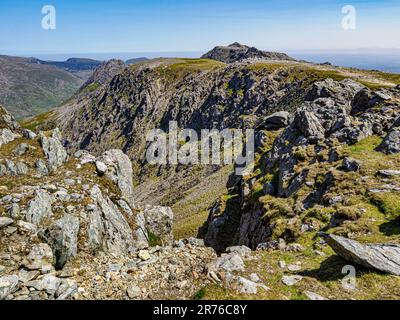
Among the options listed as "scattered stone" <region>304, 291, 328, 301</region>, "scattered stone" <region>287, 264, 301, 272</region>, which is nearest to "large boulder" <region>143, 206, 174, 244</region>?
"scattered stone" <region>287, 264, 301, 272</region>

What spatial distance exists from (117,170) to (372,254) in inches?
1140

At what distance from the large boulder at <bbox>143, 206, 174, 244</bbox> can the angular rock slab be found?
24.3 meters

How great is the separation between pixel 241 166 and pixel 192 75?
497 ft

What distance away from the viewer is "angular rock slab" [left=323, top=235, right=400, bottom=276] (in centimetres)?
1559

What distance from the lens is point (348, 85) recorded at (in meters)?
59.2

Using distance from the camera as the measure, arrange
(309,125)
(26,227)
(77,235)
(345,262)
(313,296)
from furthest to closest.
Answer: (309,125), (77,235), (26,227), (345,262), (313,296)

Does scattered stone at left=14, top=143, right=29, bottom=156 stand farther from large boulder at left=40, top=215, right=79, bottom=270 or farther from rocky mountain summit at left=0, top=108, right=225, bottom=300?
large boulder at left=40, top=215, right=79, bottom=270

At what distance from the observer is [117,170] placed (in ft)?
125

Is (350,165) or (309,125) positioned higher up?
(309,125)

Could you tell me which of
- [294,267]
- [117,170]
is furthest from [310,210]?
[117,170]

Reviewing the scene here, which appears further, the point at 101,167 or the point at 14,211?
the point at 101,167

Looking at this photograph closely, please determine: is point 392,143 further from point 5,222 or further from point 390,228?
point 5,222

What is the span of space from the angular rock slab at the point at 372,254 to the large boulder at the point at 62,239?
51.3 ft
